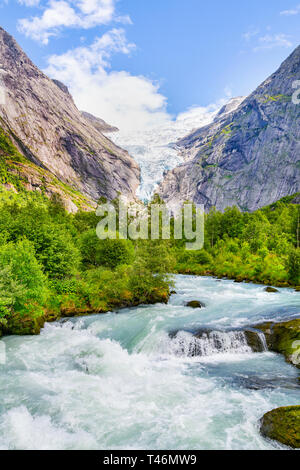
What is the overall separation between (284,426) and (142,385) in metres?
6.77

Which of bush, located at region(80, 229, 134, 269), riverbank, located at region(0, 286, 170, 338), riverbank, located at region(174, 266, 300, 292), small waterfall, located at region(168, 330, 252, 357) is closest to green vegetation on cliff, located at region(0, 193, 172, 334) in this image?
riverbank, located at region(0, 286, 170, 338)

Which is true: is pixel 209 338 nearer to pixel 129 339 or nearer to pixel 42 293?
pixel 129 339

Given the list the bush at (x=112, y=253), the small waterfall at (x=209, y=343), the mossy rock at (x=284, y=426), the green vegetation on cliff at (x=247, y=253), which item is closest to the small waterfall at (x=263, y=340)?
the small waterfall at (x=209, y=343)

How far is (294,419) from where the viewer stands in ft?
29.5

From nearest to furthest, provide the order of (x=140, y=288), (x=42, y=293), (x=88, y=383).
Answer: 1. (x=88, y=383)
2. (x=42, y=293)
3. (x=140, y=288)

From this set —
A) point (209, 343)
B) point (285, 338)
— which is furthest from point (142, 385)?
point (285, 338)

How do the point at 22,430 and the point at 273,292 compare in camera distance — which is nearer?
the point at 22,430

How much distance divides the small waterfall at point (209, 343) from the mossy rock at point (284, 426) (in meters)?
7.67

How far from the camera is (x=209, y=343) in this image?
17.8m

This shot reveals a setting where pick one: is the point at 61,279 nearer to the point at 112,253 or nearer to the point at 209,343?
the point at 112,253

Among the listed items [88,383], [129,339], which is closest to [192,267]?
[129,339]
